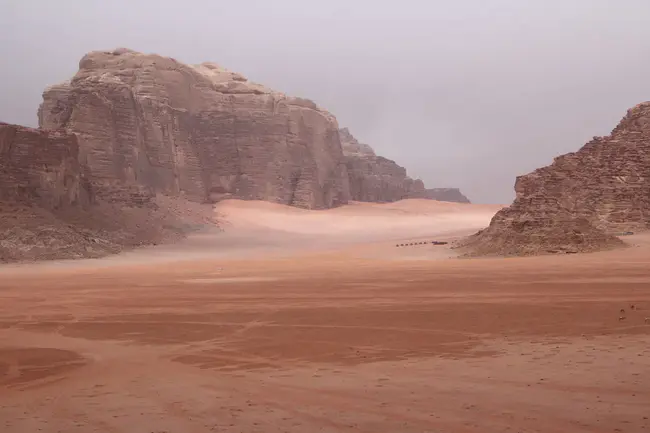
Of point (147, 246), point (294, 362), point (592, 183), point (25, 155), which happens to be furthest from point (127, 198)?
point (294, 362)

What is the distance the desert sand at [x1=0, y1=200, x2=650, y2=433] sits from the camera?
4.53 metres

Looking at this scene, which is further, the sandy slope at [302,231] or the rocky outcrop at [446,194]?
the rocky outcrop at [446,194]

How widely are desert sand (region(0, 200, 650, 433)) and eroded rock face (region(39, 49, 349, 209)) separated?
26824mm

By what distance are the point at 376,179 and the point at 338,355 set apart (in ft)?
243

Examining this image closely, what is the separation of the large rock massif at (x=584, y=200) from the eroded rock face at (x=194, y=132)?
80.2 feet

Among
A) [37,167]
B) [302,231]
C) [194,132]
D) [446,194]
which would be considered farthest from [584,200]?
[446,194]

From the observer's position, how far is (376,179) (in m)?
80.1

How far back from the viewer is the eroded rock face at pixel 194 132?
39.4 m

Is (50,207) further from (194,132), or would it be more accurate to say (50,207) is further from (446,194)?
(446,194)

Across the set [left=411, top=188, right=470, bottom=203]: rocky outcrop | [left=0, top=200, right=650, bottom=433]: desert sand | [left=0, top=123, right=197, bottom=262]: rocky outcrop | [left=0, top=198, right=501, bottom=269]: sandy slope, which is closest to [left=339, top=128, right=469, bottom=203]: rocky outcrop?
[left=0, top=198, right=501, bottom=269]: sandy slope

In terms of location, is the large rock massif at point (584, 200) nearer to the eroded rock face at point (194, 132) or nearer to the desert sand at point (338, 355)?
the desert sand at point (338, 355)

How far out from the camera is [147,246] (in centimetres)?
3234

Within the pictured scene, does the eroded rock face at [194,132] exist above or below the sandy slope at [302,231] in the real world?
above

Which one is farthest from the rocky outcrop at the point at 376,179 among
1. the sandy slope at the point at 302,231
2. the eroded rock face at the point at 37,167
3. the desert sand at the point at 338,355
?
the desert sand at the point at 338,355
